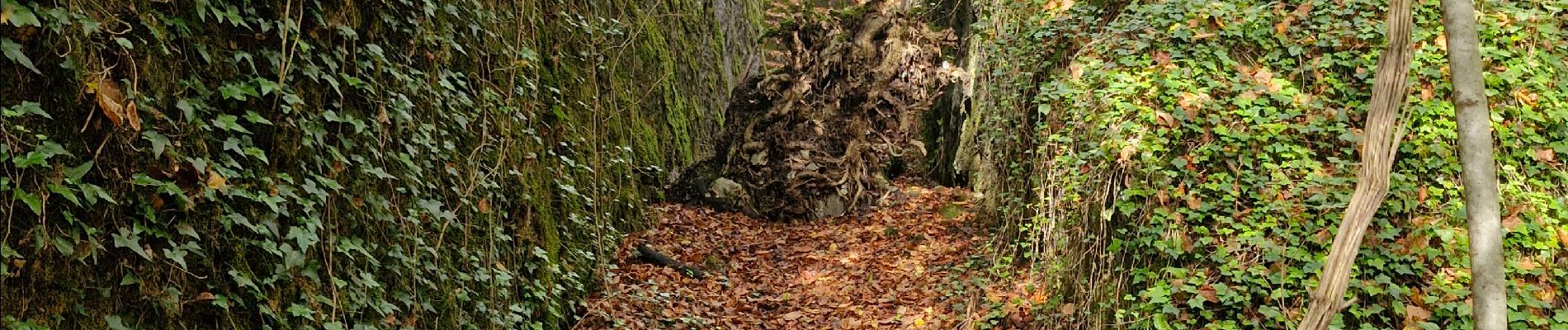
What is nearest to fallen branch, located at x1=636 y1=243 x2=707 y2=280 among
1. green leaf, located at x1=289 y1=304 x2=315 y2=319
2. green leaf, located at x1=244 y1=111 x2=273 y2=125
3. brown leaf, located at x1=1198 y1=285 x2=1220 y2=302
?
brown leaf, located at x1=1198 y1=285 x2=1220 y2=302

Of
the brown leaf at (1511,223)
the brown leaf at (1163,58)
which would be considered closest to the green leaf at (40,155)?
the brown leaf at (1163,58)

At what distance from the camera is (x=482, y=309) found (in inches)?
206

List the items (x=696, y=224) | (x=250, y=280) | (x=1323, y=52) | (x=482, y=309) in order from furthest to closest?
(x=696, y=224) < (x=1323, y=52) < (x=482, y=309) < (x=250, y=280)

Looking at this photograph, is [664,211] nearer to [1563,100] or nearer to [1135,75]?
[1135,75]

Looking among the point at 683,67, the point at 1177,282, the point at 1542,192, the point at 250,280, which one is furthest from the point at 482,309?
the point at 683,67

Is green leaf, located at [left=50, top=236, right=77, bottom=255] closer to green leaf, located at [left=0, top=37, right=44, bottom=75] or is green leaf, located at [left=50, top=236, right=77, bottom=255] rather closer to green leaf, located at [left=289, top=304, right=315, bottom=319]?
green leaf, located at [left=0, top=37, right=44, bottom=75]

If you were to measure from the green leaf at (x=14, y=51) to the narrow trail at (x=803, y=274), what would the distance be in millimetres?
4052

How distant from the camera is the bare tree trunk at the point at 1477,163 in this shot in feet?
13.2

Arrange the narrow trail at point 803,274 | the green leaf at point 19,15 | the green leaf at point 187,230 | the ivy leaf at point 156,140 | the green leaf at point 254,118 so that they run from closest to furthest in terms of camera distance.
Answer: the green leaf at point 19,15
the ivy leaf at point 156,140
the green leaf at point 187,230
the green leaf at point 254,118
the narrow trail at point 803,274

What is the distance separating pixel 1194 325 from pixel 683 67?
9240 millimetres

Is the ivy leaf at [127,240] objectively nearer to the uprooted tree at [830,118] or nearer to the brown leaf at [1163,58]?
the brown leaf at [1163,58]

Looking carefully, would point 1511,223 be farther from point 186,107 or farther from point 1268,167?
point 186,107

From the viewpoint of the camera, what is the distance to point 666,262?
27.8ft

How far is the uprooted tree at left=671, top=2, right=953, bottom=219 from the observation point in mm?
11195
